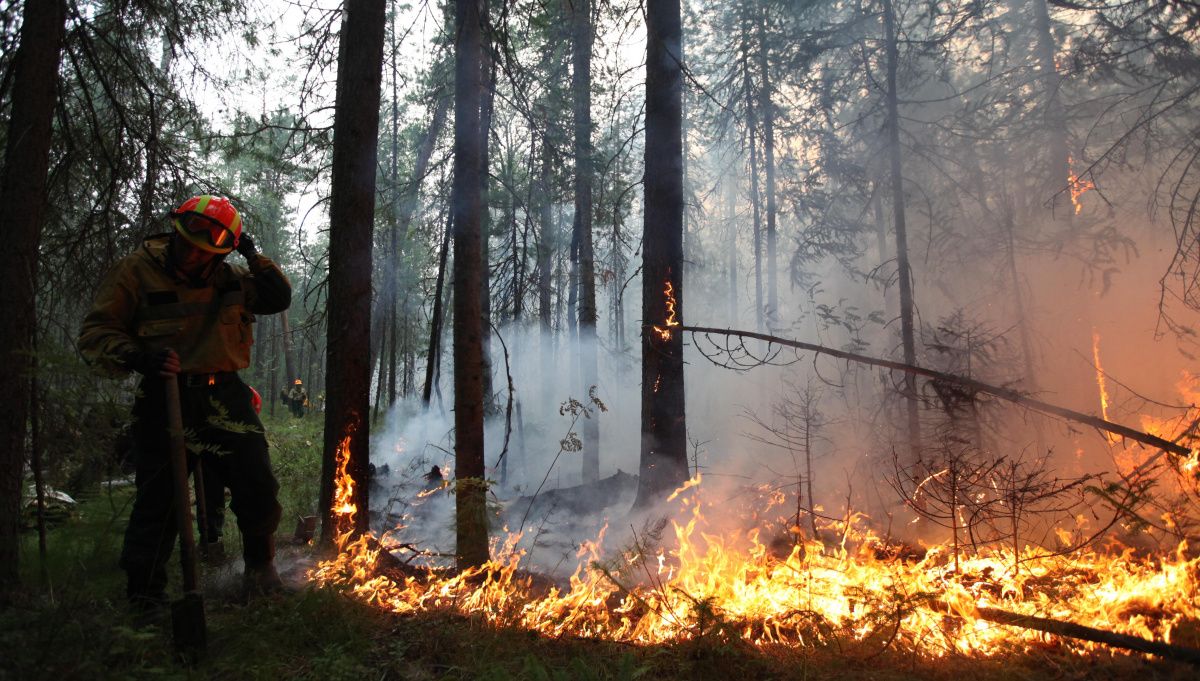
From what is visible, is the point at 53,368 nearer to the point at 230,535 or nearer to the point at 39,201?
the point at 39,201

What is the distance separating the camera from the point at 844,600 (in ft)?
11.7

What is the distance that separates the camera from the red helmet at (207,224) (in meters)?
3.20

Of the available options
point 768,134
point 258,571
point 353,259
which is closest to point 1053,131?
point 768,134

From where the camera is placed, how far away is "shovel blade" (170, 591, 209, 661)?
2.69 meters

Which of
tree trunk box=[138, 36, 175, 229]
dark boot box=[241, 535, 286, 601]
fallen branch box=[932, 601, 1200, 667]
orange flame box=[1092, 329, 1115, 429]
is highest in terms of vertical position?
Result: tree trunk box=[138, 36, 175, 229]

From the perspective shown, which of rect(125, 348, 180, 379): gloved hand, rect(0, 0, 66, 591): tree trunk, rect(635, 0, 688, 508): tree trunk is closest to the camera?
rect(125, 348, 180, 379): gloved hand

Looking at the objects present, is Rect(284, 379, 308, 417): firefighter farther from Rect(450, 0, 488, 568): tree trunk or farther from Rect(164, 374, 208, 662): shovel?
Rect(164, 374, 208, 662): shovel

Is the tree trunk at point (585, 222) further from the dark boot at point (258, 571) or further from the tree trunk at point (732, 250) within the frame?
the tree trunk at point (732, 250)

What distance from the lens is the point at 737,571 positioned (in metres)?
4.24

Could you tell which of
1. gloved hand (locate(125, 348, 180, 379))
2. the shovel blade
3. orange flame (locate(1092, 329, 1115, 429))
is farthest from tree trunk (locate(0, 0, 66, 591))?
orange flame (locate(1092, 329, 1115, 429))

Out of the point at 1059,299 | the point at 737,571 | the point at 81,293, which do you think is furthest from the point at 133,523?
the point at 1059,299

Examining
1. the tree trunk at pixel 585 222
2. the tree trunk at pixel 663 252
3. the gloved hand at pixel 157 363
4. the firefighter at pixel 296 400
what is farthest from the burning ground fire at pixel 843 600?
the firefighter at pixel 296 400

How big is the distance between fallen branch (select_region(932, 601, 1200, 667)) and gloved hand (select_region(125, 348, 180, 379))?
13.8 ft

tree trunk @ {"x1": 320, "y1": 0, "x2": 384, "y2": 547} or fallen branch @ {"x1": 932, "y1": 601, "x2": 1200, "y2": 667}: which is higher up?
tree trunk @ {"x1": 320, "y1": 0, "x2": 384, "y2": 547}
